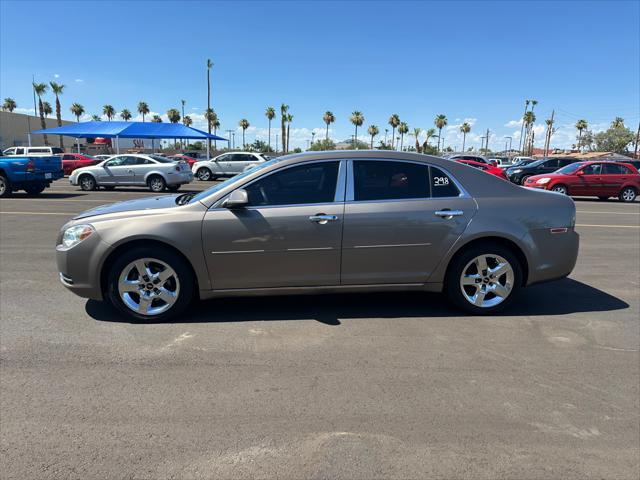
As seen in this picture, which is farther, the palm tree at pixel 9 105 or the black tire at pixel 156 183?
the palm tree at pixel 9 105

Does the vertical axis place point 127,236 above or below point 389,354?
above

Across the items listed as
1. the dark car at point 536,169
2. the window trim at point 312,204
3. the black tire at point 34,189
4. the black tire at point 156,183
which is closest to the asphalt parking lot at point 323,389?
the window trim at point 312,204

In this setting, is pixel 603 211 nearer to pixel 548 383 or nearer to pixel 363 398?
pixel 548 383

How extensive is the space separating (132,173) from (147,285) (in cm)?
1538

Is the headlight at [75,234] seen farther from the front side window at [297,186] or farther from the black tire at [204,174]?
the black tire at [204,174]

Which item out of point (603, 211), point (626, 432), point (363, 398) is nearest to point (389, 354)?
point (363, 398)

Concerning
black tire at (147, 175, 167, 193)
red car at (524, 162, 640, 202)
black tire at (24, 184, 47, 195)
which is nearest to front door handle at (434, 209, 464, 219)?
red car at (524, 162, 640, 202)

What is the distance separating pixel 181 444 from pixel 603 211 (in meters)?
15.4

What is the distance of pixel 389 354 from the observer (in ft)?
12.0

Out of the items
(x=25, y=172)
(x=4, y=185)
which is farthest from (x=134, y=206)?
(x=4, y=185)

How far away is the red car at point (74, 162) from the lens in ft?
92.5

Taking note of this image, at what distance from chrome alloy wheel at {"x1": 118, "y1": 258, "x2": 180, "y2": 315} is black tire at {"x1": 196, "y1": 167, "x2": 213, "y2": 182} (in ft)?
76.2

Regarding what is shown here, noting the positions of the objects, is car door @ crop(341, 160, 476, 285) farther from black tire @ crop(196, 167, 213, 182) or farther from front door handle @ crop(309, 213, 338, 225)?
black tire @ crop(196, 167, 213, 182)

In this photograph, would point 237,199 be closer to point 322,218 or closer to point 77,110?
point 322,218
